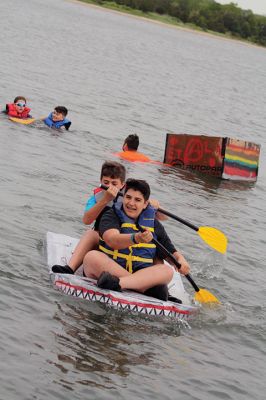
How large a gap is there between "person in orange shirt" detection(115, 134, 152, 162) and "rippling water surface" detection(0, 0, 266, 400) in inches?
13.5

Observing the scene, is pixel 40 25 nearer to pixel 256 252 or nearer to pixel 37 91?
pixel 37 91

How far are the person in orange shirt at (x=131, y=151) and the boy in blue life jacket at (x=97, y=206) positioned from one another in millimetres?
7653

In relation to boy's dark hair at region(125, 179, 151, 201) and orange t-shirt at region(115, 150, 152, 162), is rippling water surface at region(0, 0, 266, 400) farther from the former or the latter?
boy's dark hair at region(125, 179, 151, 201)

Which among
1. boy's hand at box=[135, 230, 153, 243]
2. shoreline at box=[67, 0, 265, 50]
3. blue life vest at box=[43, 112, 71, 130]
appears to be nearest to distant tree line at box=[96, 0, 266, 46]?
shoreline at box=[67, 0, 265, 50]

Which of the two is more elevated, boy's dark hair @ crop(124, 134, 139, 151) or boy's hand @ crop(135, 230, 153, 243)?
boy's hand @ crop(135, 230, 153, 243)

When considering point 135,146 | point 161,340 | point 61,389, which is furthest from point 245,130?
point 61,389

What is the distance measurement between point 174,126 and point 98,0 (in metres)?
78.1

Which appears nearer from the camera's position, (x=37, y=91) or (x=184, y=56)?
(x=37, y=91)

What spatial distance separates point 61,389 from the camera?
21.3ft

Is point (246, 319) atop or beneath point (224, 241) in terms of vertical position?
beneath

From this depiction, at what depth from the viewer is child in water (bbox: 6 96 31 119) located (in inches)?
688

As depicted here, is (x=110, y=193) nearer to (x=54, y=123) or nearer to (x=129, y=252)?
(x=129, y=252)

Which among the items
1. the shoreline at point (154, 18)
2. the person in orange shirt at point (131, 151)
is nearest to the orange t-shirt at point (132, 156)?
the person in orange shirt at point (131, 151)

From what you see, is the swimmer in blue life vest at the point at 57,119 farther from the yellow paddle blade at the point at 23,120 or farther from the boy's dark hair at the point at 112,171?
the boy's dark hair at the point at 112,171
